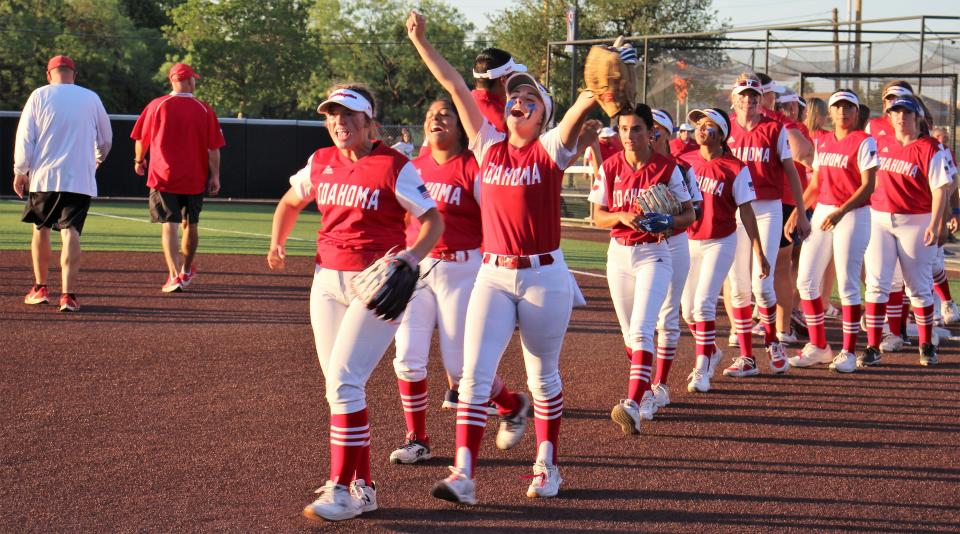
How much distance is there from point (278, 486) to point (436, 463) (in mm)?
940

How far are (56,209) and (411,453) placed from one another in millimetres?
6153

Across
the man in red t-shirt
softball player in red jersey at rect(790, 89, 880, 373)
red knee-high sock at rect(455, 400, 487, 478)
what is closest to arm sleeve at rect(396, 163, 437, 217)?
red knee-high sock at rect(455, 400, 487, 478)

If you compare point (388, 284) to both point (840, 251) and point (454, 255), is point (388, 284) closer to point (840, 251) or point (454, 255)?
point (454, 255)

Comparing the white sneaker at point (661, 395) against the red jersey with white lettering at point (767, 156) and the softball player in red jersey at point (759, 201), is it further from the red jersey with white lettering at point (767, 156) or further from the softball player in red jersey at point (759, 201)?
the red jersey with white lettering at point (767, 156)

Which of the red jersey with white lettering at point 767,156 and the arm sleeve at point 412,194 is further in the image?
the red jersey with white lettering at point 767,156

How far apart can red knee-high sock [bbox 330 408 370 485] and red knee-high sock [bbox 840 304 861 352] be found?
545 cm

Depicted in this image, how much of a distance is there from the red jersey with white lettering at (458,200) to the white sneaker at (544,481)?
134 centimetres

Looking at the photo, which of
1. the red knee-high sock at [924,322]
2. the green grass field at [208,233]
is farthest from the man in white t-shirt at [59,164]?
the red knee-high sock at [924,322]

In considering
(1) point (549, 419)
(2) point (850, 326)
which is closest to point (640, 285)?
(1) point (549, 419)

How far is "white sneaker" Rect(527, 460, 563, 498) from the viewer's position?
18.0ft

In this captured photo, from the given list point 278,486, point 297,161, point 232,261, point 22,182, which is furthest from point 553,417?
point 297,161

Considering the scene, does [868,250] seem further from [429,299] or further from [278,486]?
[278,486]

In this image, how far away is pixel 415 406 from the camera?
245 inches

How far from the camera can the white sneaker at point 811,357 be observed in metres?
9.38
